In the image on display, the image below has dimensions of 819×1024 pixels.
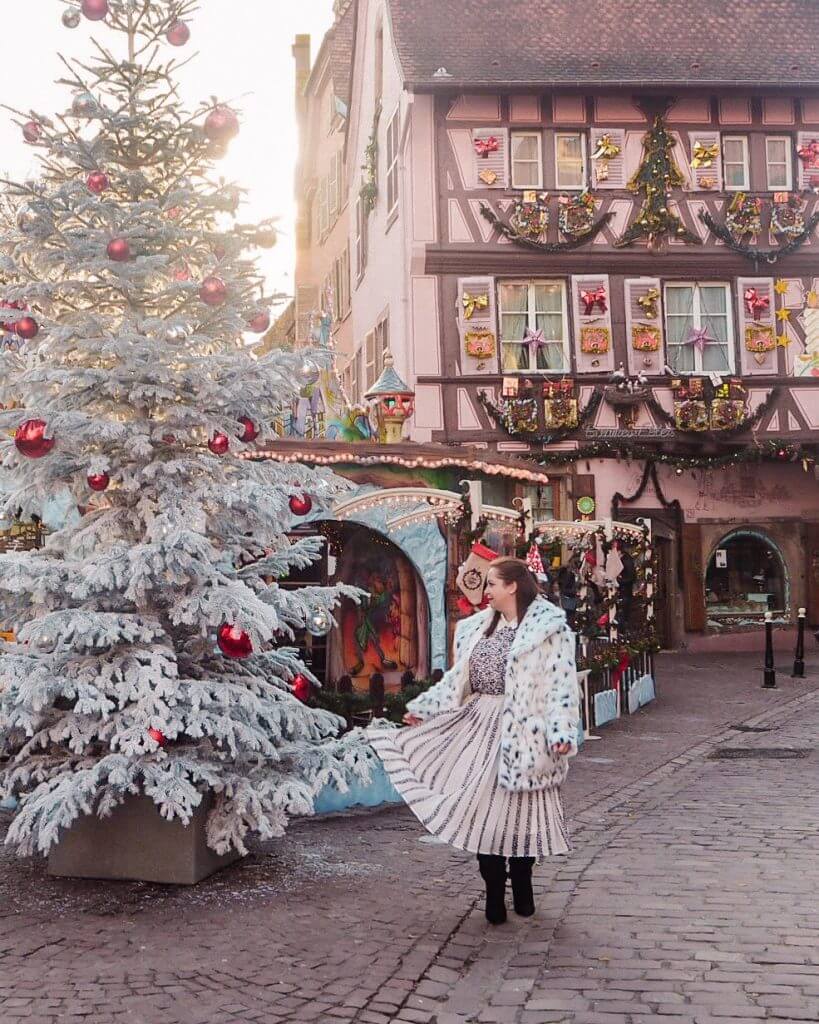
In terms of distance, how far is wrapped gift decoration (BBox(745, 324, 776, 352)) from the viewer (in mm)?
24109

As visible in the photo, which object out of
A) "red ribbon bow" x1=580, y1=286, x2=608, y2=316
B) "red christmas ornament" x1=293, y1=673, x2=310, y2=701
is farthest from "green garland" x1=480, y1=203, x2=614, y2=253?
"red christmas ornament" x1=293, y1=673, x2=310, y2=701

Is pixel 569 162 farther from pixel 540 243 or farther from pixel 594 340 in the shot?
pixel 594 340

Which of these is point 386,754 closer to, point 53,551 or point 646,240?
point 53,551

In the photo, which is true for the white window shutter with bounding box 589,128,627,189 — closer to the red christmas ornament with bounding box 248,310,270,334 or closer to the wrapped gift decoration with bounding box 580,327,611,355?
the wrapped gift decoration with bounding box 580,327,611,355

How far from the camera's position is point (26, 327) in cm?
744

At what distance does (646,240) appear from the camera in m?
23.9

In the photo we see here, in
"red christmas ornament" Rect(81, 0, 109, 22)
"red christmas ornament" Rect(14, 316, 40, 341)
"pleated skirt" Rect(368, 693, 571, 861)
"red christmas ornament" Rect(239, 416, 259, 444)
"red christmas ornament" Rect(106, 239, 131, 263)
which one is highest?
"red christmas ornament" Rect(81, 0, 109, 22)

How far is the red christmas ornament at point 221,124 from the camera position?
7633 millimetres

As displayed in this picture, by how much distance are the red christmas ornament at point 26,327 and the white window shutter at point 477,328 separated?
16.3 meters

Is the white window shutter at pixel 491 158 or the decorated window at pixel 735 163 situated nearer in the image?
the white window shutter at pixel 491 158

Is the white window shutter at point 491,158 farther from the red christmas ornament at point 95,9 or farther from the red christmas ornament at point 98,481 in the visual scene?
the red christmas ornament at point 98,481

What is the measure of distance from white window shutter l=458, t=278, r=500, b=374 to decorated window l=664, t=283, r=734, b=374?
3278 mm

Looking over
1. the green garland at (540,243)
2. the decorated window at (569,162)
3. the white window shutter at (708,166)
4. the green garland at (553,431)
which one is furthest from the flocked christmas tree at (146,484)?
the white window shutter at (708,166)

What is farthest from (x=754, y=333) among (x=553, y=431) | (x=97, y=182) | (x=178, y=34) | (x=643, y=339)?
(x=97, y=182)
